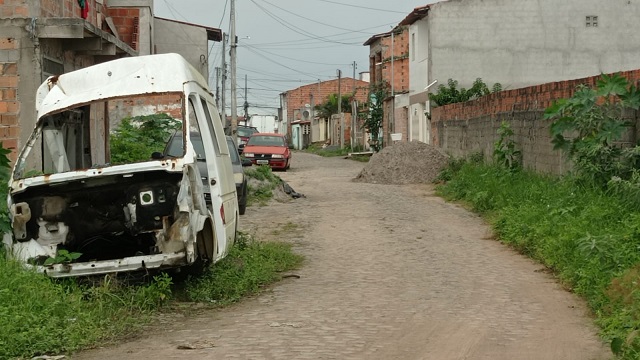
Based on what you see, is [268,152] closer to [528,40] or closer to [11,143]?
[528,40]

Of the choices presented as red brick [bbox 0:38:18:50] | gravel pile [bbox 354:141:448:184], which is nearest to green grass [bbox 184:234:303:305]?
red brick [bbox 0:38:18:50]

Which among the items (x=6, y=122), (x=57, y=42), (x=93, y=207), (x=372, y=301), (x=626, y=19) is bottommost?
(x=372, y=301)

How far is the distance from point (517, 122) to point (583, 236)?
9413mm

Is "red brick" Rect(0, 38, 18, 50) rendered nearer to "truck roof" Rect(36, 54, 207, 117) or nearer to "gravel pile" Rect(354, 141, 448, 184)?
"truck roof" Rect(36, 54, 207, 117)

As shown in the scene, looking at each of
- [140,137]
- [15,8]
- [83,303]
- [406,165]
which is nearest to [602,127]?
[83,303]

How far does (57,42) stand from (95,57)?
308 cm

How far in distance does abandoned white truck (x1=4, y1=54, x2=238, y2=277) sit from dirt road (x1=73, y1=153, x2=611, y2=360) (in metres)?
0.85

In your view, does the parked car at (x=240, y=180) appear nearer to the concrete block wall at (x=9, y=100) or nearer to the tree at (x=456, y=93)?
the concrete block wall at (x=9, y=100)

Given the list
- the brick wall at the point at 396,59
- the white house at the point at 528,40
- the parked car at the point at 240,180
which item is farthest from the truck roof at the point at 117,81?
the brick wall at the point at 396,59

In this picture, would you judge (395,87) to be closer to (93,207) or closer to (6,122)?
(6,122)

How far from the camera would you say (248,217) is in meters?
Answer: 17.8

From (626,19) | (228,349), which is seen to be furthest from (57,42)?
(626,19)

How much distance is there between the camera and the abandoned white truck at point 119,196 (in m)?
8.42

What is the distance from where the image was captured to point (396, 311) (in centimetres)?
854
